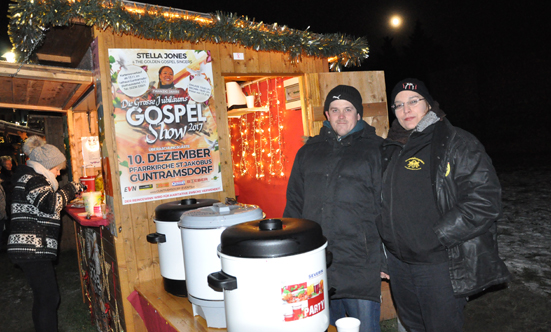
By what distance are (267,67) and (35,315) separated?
3062 millimetres

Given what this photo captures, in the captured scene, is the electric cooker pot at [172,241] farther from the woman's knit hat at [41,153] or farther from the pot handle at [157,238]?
the woman's knit hat at [41,153]

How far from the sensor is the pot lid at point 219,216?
201 centimetres

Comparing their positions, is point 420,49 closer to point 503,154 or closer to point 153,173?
point 503,154

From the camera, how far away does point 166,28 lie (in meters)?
3.29

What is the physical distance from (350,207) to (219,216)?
2.39 ft

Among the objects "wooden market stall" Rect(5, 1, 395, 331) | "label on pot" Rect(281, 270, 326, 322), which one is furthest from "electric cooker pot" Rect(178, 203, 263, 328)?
"label on pot" Rect(281, 270, 326, 322)

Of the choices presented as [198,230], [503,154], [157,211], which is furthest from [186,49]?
[503,154]

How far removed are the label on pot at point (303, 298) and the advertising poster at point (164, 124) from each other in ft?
7.10

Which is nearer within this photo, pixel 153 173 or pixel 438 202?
pixel 438 202

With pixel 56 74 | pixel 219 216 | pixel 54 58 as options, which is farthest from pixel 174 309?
pixel 54 58

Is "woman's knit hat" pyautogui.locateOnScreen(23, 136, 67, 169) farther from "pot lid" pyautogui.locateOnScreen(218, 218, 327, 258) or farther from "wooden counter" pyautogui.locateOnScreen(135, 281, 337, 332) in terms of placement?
"pot lid" pyautogui.locateOnScreen(218, 218, 327, 258)

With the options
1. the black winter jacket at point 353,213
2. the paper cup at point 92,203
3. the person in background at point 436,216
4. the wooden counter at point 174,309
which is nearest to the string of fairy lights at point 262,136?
the paper cup at point 92,203

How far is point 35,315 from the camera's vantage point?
11.1 ft

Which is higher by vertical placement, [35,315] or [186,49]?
[186,49]
